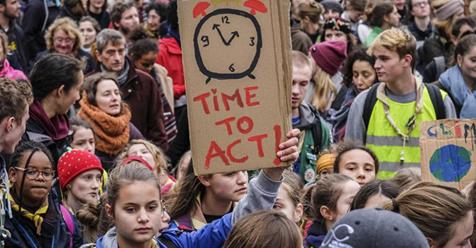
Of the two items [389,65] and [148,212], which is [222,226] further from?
[389,65]

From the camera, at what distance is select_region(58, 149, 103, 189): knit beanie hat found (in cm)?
830

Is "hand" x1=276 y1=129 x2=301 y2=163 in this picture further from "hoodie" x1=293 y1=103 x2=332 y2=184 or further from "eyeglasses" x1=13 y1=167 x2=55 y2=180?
"hoodie" x1=293 y1=103 x2=332 y2=184

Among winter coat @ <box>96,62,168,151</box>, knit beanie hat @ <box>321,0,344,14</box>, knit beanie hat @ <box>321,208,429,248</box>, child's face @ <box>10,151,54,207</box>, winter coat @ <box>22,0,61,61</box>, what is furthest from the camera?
knit beanie hat @ <box>321,0,344,14</box>

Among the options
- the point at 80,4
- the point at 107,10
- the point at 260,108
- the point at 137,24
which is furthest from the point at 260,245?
the point at 107,10

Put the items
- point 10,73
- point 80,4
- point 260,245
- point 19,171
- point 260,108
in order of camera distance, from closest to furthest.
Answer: point 260,245 < point 260,108 < point 19,171 < point 10,73 < point 80,4

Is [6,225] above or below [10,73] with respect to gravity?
below

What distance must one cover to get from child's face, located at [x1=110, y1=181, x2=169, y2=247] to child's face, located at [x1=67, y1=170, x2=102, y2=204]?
2.47 meters

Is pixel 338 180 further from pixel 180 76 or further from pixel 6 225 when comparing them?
pixel 180 76

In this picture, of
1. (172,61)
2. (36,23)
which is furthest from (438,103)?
(36,23)

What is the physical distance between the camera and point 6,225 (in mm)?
6770

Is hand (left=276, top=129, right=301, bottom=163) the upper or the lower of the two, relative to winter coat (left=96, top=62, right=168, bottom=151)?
upper

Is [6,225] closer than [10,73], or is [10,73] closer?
[6,225]

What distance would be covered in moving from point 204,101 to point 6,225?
197 centimetres

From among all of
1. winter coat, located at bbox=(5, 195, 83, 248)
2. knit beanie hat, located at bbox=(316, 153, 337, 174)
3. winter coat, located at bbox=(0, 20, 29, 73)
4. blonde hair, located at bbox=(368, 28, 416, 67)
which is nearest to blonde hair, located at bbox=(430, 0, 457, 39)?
blonde hair, located at bbox=(368, 28, 416, 67)
